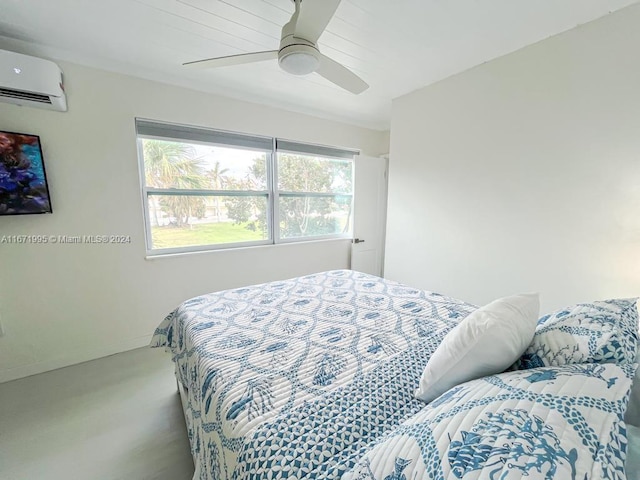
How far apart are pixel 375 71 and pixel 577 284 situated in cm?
220

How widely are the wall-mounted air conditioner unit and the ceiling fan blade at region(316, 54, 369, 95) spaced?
5.98 ft

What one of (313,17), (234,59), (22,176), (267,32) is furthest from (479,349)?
(22,176)

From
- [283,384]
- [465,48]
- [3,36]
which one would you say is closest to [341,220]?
[465,48]

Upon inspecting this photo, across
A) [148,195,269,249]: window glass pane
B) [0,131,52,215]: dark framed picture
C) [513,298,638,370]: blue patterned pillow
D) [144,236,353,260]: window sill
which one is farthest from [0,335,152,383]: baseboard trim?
[513,298,638,370]: blue patterned pillow

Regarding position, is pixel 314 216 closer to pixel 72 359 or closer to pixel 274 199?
pixel 274 199

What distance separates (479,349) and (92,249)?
2784 millimetres

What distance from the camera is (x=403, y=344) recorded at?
124 cm

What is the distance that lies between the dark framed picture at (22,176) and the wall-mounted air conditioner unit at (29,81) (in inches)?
9.5

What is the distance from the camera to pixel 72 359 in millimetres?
2229

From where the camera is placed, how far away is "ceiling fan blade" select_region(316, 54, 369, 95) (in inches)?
59.6

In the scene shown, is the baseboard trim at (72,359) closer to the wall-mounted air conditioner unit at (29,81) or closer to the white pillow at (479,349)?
the wall-mounted air conditioner unit at (29,81)

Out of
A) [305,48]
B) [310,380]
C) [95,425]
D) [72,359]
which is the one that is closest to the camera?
[310,380]

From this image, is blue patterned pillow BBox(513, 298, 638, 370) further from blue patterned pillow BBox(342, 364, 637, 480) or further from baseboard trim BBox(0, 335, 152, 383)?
baseboard trim BBox(0, 335, 152, 383)

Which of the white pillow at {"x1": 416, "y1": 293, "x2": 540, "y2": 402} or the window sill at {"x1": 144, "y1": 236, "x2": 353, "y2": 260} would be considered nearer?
the white pillow at {"x1": 416, "y1": 293, "x2": 540, "y2": 402}
